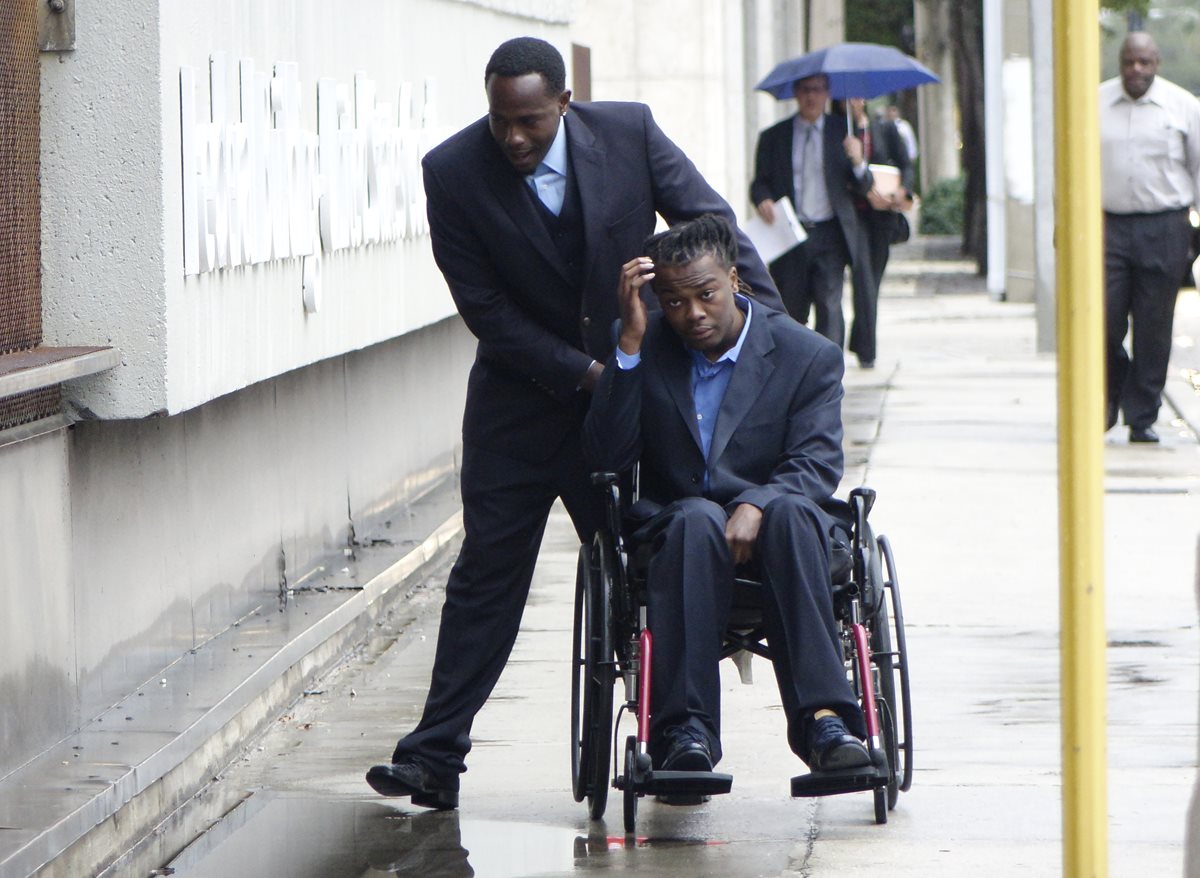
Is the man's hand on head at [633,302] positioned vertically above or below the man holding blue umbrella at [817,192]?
below

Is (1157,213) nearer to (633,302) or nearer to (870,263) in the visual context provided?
(870,263)

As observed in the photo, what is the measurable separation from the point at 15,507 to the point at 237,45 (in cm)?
189

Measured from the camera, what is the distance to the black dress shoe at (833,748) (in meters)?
4.73

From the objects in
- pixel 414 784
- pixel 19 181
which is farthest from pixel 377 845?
pixel 19 181

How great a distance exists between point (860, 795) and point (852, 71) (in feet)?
35.7

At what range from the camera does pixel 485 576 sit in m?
5.39

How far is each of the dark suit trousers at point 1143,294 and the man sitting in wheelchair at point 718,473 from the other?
627 centimetres

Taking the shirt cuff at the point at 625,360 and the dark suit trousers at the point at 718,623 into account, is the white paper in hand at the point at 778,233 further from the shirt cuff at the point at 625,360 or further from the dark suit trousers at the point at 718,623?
the dark suit trousers at the point at 718,623

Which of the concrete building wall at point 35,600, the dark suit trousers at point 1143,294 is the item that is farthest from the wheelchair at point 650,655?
the dark suit trousers at point 1143,294

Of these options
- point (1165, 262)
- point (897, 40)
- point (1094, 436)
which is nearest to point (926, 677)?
point (1094, 436)

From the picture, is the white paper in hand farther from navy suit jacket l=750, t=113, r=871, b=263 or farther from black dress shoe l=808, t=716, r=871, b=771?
black dress shoe l=808, t=716, r=871, b=771

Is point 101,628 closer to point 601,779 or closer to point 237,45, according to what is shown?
point 601,779

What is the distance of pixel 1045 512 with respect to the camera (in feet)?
31.7

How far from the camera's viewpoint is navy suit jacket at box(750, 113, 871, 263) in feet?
44.4
